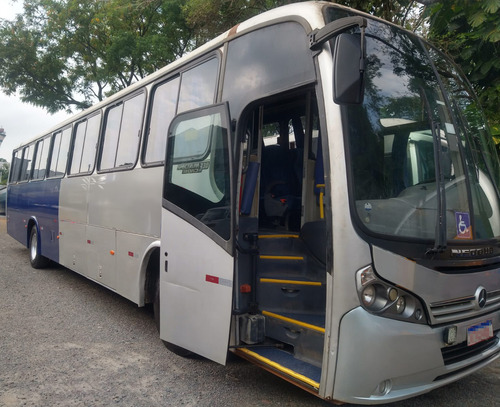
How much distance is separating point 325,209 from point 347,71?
2.98 feet

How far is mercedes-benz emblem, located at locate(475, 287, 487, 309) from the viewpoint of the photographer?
3.50 metres

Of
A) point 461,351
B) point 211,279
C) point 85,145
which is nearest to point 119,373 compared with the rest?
point 211,279

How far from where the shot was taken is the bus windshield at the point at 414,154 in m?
3.22

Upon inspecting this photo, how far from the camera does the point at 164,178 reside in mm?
4707

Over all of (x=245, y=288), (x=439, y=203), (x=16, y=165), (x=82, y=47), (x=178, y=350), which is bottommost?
(x=178, y=350)

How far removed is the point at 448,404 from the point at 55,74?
20341 millimetres

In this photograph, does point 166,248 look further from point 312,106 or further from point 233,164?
point 312,106

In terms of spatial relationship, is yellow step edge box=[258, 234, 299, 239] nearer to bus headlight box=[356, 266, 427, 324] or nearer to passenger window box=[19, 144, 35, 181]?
bus headlight box=[356, 266, 427, 324]

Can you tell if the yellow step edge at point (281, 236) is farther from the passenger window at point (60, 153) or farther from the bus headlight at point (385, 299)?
the passenger window at point (60, 153)

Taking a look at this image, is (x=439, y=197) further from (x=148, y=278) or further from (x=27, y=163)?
(x=27, y=163)

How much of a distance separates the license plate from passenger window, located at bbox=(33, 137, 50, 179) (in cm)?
887

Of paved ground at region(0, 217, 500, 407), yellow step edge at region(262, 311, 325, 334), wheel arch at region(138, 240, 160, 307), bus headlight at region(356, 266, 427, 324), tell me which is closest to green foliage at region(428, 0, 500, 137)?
paved ground at region(0, 217, 500, 407)

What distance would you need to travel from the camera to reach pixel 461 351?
11.4ft

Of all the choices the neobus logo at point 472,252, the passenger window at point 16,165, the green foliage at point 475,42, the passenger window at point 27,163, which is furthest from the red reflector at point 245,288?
the passenger window at point 16,165
